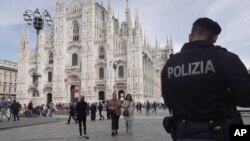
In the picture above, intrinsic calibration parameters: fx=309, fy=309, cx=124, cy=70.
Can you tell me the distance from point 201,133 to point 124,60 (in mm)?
45437

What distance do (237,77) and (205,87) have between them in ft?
0.80

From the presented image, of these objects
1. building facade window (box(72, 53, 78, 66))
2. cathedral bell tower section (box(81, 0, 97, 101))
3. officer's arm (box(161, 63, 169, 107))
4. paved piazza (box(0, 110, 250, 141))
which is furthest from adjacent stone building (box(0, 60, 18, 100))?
officer's arm (box(161, 63, 169, 107))

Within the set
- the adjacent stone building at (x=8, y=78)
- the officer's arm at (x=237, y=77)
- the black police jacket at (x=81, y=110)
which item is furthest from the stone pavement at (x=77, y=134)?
the adjacent stone building at (x=8, y=78)

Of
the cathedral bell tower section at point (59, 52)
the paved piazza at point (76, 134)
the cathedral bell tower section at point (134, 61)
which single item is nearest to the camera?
the paved piazza at point (76, 134)

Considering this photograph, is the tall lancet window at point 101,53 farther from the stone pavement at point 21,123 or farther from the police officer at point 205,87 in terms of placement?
the police officer at point 205,87

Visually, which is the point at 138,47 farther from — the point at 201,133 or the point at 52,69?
the point at 201,133

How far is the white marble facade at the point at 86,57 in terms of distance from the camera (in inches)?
1854

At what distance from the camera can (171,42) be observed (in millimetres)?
80188

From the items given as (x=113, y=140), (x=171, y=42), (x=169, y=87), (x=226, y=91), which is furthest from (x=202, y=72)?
(x=171, y=42)

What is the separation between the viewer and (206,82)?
90.3 inches

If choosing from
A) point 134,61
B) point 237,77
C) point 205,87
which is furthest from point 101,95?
point 237,77

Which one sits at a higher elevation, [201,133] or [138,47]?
[138,47]

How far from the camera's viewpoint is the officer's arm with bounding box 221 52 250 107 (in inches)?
83.7

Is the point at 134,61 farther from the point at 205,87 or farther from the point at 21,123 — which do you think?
the point at 205,87
